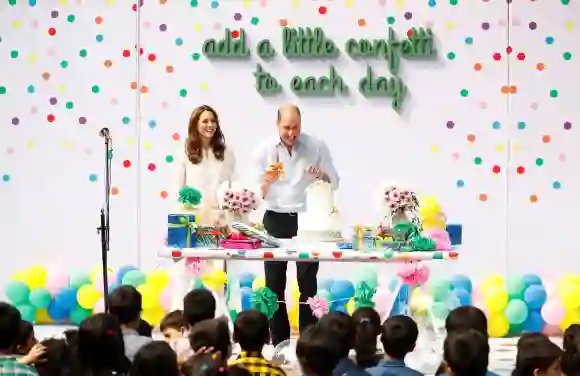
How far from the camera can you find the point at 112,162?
7.68 m

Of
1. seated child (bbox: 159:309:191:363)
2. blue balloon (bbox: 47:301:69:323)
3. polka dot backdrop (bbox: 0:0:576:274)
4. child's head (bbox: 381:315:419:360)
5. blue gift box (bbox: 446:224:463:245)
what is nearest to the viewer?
child's head (bbox: 381:315:419:360)

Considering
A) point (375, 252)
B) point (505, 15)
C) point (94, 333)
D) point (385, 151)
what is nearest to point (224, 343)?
point (94, 333)

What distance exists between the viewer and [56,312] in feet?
23.6

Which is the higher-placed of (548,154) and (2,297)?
(548,154)

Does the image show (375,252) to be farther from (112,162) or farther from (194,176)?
(112,162)

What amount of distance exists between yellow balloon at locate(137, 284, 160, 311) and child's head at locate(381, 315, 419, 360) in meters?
2.88

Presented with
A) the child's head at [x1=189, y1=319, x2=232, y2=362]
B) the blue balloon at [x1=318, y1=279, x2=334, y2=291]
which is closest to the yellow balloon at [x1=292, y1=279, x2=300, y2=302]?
the blue balloon at [x1=318, y1=279, x2=334, y2=291]

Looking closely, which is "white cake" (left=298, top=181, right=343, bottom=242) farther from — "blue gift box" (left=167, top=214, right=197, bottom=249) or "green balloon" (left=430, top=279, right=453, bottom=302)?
"green balloon" (left=430, top=279, right=453, bottom=302)

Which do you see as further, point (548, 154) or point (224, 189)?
point (548, 154)

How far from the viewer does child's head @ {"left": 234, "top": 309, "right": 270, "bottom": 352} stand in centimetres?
427

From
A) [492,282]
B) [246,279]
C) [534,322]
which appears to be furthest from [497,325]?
[246,279]

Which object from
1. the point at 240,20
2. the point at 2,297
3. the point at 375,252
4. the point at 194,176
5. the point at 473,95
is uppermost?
the point at 240,20

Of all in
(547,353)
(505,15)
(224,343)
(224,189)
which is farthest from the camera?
(505,15)

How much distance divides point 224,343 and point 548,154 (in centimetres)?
420
